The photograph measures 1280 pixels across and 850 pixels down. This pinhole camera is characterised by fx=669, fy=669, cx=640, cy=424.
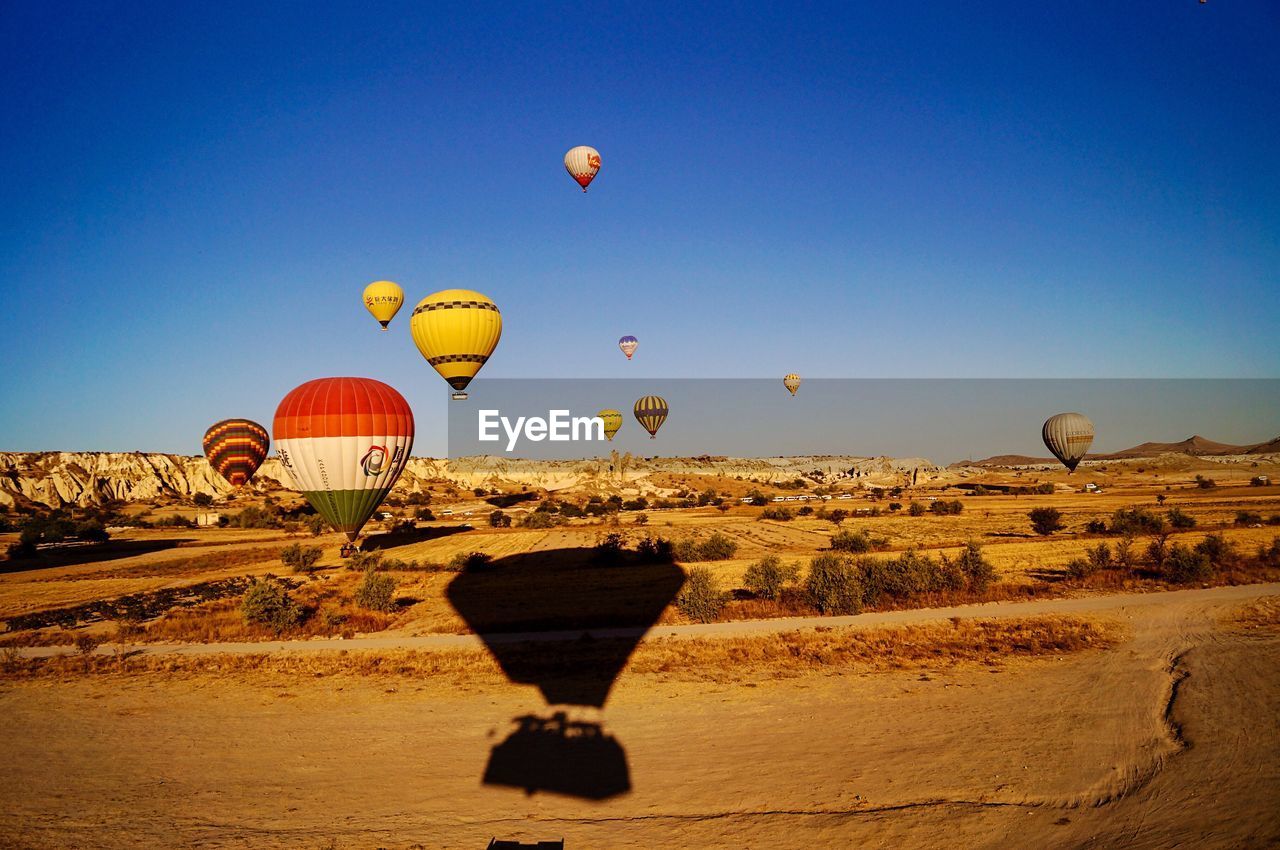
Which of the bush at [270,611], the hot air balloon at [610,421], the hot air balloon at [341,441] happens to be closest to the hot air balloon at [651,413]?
the hot air balloon at [610,421]

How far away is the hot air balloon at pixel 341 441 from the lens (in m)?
28.0

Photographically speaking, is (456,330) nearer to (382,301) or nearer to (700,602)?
(382,301)

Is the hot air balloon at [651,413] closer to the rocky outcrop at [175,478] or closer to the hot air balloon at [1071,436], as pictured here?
the rocky outcrop at [175,478]

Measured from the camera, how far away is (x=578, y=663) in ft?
50.6

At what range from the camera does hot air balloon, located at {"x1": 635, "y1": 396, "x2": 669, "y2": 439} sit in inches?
2953

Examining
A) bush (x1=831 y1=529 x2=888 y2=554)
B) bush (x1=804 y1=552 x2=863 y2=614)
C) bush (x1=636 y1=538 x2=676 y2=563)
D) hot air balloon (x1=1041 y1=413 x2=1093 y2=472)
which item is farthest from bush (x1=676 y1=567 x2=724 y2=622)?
hot air balloon (x1=1041 y1=413 x2=1093 y2=472)

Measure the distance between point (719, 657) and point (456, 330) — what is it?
78.4 feet

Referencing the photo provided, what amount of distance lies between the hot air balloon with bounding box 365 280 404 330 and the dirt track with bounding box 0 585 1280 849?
3380 cm

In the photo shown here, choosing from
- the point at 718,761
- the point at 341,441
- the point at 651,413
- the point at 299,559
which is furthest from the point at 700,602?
the point at 651,413

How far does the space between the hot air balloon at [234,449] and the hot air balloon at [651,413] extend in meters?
37.8

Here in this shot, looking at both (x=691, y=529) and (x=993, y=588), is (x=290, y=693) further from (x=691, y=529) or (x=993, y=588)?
(x=691, y=529)

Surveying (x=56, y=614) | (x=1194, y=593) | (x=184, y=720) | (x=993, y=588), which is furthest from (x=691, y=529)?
(x=184, y=720)

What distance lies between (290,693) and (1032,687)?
15076 millimetres

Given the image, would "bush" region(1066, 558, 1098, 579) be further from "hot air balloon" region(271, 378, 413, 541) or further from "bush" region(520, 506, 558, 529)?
"bush" region(520, 506, 558, 529)
